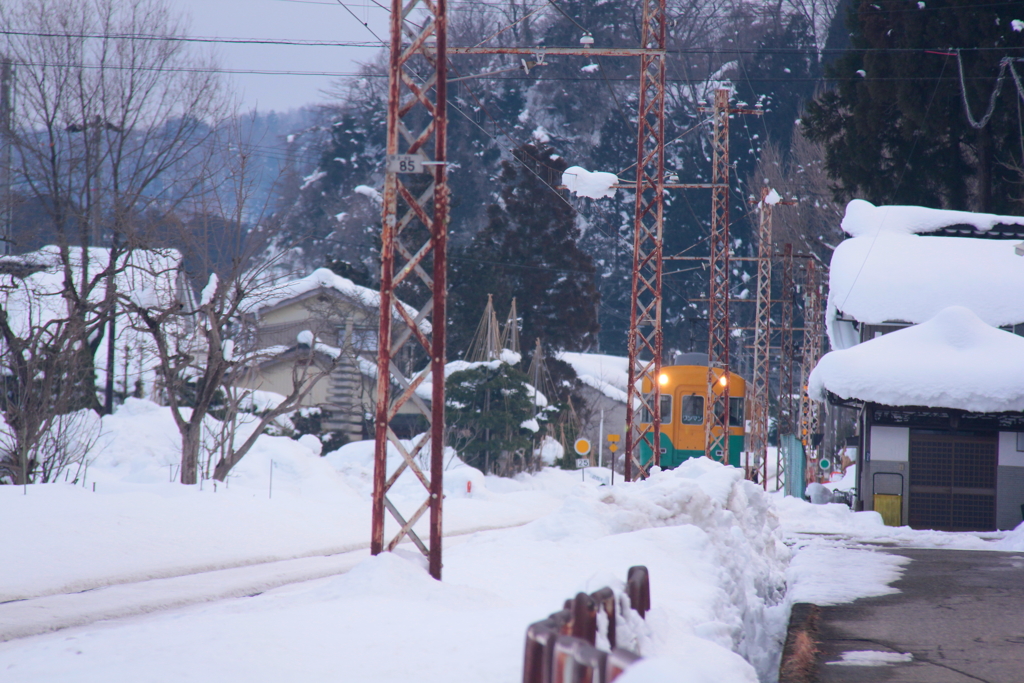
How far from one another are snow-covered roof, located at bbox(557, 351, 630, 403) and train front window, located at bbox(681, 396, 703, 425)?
16630 millimetres

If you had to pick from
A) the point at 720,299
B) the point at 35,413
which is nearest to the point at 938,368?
the point at 720,299

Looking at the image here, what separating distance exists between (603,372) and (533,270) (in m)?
11.8

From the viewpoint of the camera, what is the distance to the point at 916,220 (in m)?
26.5

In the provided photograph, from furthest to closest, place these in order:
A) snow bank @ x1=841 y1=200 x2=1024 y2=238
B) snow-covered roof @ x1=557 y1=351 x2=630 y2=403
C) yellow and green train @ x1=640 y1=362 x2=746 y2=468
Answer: snow-covered roof @ x1=557 y1=351 x2=630 y2=403 → yellow and green train @ x1=640 y1=362 x2=746 y2=468 → snow bank @ x1=841 y1=200 x2=1024 y2=238

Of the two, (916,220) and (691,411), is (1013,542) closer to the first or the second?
(916,220)

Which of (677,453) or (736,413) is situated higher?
(736,413)

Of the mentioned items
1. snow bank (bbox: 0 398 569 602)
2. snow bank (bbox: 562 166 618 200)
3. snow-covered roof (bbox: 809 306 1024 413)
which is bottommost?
snow bank (bbox: 0 398 569 602)

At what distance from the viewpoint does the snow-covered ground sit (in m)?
6.06

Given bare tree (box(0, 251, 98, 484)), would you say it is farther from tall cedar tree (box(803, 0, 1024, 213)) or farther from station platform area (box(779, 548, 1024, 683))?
tall cedar tree (box(803, 0, 1024, 213))

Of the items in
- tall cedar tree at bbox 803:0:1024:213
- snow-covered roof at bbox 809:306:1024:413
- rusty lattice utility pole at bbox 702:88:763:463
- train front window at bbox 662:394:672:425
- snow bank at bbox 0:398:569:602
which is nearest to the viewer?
snow bank at bbox 0:398:569:602

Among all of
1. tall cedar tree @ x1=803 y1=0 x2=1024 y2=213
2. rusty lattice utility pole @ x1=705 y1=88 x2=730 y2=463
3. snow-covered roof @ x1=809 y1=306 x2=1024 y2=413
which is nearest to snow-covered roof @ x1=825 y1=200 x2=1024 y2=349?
snow-covered roof @ x1=809 y1=306 x2=1024 y2=413

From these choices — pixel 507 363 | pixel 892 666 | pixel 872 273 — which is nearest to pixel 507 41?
pixel 507 363

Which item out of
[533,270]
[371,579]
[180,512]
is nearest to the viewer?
[371,579]

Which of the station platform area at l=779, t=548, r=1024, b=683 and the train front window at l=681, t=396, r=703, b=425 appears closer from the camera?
the station platform area at l=779, t=548, r=1024, b=683
